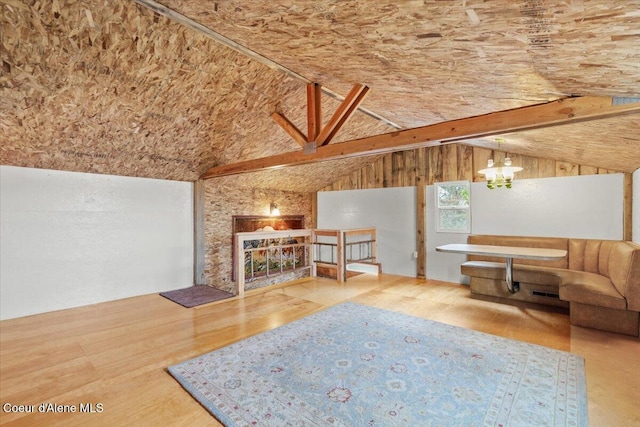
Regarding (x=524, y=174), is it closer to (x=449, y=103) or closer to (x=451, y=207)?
(x=451, y=207)

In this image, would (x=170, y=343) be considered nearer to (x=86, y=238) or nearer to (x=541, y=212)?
(x=86, y=238)

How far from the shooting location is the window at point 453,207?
Answer: 213 inches

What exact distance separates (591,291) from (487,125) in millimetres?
2430

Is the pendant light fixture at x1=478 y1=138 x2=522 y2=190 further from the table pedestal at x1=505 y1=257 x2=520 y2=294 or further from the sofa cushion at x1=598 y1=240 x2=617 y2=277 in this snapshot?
the sofa cushion at x1=598 y1=240 x2=617 y2=277

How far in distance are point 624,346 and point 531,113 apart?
2.56 meters

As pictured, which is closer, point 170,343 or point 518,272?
point 170,343

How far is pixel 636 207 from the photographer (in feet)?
12.4

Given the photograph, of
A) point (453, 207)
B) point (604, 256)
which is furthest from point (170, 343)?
point (604, 256)

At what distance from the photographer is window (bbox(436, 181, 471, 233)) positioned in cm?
542

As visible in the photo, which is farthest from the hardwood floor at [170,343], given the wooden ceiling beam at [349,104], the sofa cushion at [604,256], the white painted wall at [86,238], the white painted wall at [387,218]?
the wooden ceiling beam at [349,104]

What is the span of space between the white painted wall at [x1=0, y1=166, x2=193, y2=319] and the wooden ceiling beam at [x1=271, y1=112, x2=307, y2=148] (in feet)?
7.69

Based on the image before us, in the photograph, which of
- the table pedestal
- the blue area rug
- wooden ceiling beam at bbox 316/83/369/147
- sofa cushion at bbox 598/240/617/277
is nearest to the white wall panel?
sofa cushion at bbox 598/240/617/277

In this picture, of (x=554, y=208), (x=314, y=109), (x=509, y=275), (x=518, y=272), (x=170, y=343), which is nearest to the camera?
(x=170, y=343)

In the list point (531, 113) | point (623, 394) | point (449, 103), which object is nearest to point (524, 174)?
point (449, 103)
